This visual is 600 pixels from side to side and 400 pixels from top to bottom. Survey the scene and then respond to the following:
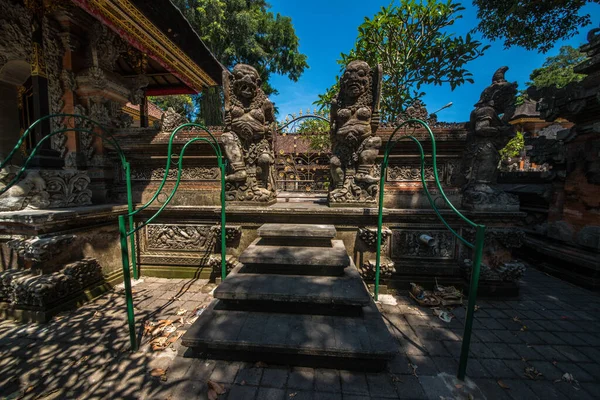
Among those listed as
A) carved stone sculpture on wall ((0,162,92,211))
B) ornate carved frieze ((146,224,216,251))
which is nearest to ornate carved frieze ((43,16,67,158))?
carved stone sculpture on wall ((0,162,92,211))

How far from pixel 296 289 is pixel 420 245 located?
2.50 m

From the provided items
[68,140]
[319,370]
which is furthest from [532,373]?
[68,140]

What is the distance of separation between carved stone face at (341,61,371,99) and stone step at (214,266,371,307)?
2.95m

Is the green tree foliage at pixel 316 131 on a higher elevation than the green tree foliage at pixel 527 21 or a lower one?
lower

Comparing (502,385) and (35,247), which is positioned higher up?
(35,247)

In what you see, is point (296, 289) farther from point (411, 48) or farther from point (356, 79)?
point (411, 48)

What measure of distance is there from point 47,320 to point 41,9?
5.17 metres

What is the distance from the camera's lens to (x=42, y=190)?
3.38 meters

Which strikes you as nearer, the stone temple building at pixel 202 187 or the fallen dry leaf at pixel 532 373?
the fallen dry leaf at pixel 532 373

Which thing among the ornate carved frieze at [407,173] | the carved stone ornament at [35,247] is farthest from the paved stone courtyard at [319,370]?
the ornate carved frieze at [407,173]

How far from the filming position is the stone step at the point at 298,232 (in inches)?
138

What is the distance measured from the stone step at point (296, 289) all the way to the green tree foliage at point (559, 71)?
2625 centimetres

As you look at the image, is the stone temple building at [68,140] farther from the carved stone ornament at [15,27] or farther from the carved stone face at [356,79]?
the carved stone face at [356,79]

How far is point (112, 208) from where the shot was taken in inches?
158
